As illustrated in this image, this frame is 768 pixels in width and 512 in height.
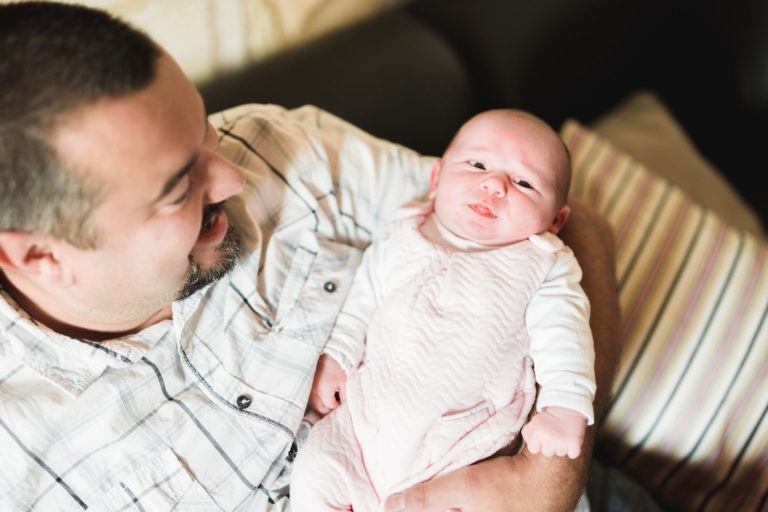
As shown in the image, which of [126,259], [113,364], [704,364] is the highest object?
[126,259]

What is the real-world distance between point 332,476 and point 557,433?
321 millimetres

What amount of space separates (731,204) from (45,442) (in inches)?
68.3

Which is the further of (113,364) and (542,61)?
(542,61)

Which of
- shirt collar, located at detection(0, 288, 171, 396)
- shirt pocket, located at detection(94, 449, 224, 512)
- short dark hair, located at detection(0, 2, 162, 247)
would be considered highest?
short dark hair, located at detection(0, 2, 162, 247)

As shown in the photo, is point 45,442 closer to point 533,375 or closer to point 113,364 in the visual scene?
point 113,364

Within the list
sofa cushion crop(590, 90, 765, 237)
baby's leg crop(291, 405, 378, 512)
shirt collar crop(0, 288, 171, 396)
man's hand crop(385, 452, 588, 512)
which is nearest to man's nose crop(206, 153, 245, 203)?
shirt collar crop(0, 288, 171, 396)

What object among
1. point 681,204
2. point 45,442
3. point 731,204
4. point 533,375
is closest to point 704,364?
point 681,204

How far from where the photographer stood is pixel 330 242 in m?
1.18

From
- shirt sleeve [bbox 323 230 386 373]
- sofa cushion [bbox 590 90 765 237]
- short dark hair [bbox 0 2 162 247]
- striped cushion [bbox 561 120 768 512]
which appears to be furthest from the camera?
sofa cushion [bbox 590 90 765 237]

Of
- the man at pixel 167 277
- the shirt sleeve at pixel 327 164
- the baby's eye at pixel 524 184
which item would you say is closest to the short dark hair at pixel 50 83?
the man at pixel 167 277

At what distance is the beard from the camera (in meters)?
1.00

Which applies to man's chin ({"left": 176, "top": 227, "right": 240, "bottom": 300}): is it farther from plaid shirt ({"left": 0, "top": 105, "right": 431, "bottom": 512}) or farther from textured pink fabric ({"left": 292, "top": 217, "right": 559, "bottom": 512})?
textured pink fabric ({"left": 292, "top": 217, "right": 559, "bottom": 512})

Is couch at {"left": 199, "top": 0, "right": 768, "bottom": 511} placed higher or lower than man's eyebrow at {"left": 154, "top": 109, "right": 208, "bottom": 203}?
lower

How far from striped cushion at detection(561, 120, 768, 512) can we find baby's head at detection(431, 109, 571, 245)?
433 millimetres
